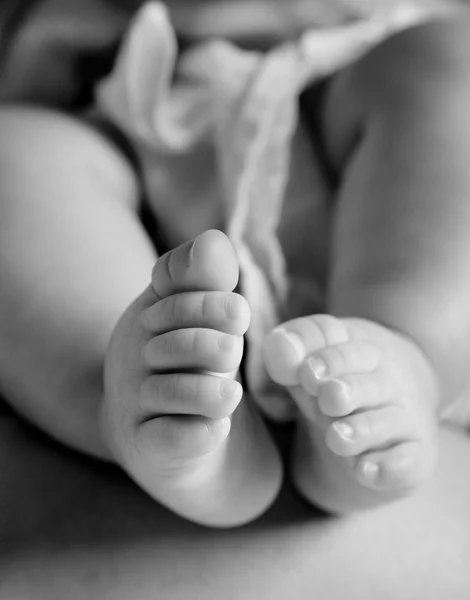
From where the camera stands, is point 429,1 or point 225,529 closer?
point 225,529

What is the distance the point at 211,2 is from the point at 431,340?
1.16ft

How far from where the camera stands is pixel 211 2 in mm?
573

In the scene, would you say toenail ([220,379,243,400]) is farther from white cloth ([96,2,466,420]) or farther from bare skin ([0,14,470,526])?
white cloth ([96,2,466,420])

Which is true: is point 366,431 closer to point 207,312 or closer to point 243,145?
point 207,312

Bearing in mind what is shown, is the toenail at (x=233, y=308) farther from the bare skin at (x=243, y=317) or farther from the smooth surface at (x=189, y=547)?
the smooth surface at (x=189, y=547)

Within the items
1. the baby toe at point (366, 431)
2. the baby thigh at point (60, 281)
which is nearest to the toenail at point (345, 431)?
the baby toe at point (366, 431)

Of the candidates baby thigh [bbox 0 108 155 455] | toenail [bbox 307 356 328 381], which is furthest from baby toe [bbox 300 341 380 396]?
baby thigh [bbox 0 108 155 455]

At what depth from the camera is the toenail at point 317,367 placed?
29 cm

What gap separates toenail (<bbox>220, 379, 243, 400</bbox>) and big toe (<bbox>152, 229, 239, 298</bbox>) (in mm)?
33

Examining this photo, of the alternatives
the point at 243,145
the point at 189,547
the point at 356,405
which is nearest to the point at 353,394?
the point at 356,405

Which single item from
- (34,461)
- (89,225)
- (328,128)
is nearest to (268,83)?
(328,128)

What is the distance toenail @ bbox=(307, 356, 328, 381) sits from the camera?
11.4 inches

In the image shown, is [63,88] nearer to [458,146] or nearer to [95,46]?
[95,46]

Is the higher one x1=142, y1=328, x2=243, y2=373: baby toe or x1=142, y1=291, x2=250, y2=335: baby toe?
x1=142, y1=291, x2=250, y2=335: baby toe
